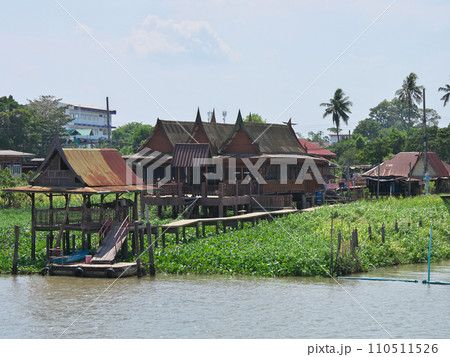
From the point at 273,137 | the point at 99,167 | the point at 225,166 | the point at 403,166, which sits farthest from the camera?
the point at 403,166

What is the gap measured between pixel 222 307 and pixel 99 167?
11.5 meters

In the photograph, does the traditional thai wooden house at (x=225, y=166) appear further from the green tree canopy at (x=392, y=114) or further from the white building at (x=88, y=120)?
the green tree canopy at (x=392, y=114)

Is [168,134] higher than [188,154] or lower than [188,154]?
higher

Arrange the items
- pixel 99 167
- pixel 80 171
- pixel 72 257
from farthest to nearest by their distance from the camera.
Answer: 1. pixel 99 167
2. pixel 80 171
3. pixel 72 257

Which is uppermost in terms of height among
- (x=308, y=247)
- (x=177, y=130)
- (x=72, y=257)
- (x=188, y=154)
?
(x=177, y=130)

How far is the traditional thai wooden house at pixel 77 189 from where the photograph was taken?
99.1ft

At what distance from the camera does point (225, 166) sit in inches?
1746

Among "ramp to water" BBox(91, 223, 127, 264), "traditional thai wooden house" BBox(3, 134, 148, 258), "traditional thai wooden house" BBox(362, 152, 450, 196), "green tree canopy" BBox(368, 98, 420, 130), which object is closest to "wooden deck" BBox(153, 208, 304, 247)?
"ramp to water" BBox(91, 223, 127, 264)

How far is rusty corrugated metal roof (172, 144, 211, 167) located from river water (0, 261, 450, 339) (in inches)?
577

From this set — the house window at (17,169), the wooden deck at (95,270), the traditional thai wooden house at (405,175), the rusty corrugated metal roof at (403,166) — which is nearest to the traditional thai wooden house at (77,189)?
the wooden deck at (95,270)

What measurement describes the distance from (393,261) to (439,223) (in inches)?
323

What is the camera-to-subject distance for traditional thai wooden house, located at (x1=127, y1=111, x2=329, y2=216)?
4162cm

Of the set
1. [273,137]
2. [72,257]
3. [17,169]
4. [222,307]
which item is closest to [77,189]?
[72,257]

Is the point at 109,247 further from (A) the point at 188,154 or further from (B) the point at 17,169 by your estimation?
(B) the point at 17,169
